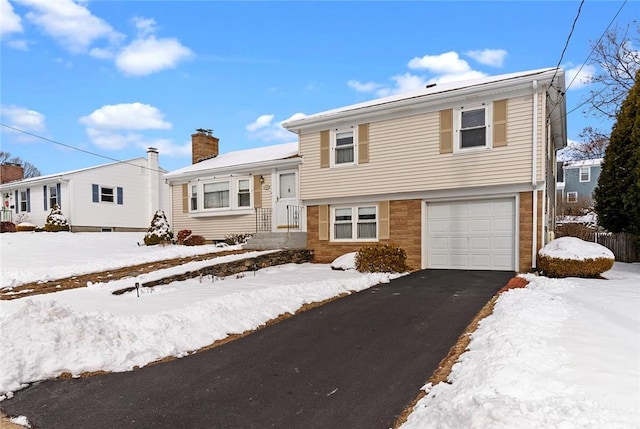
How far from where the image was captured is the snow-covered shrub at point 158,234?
16922 mm

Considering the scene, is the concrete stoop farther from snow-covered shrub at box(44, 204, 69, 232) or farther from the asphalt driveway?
snow-covered shrub at box(44, 204, 69, 232)

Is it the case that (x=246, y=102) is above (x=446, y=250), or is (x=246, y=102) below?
above

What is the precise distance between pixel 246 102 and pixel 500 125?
338 inches

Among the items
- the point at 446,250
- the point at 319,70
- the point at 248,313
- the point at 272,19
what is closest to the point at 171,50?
the point at 272,19

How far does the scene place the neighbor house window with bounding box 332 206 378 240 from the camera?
41.9 ft

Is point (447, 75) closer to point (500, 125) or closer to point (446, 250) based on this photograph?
point (500, 125)

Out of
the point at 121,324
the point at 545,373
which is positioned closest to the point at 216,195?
the point at 121,324

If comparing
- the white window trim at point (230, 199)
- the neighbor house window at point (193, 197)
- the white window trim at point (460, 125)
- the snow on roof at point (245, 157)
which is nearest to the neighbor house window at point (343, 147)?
the snow on roof at point (245, 157)

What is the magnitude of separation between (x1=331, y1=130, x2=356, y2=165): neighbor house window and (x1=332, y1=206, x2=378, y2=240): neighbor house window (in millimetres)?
1730

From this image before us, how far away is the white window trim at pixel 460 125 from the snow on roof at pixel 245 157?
705 cm

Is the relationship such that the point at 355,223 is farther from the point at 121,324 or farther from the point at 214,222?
the point at 121,324

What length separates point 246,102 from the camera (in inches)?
532

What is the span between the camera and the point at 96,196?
2419 centimetres

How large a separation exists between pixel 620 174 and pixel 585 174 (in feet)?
84.4
